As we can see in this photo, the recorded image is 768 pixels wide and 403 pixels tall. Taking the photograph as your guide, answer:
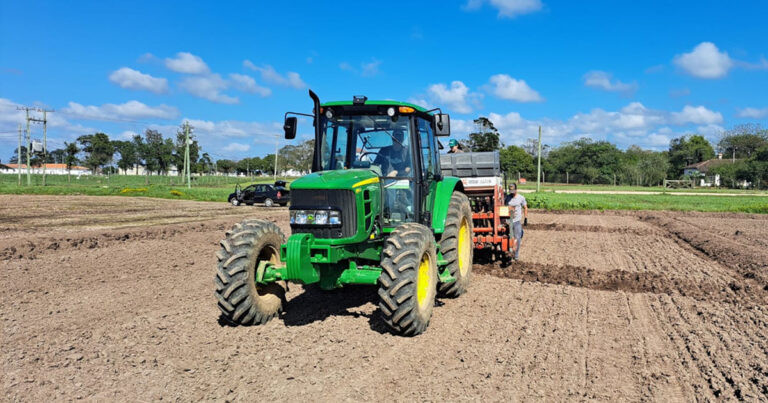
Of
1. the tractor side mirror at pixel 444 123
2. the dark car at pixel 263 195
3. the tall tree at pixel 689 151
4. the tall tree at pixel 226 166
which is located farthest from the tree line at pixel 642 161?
the tall tree at pixel 226 166

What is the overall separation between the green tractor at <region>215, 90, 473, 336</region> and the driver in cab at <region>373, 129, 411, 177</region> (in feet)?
0.04

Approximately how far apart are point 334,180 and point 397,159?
1.17 meters

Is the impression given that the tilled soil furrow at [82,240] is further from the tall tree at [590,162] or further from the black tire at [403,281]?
the tall tree at [590,162]

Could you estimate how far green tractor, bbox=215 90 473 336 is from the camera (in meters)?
5.37

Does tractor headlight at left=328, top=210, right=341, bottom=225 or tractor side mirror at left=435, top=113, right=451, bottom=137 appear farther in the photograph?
tractor side mirror at left=435, top=113, right=451, bottom=137

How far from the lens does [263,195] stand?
30812 mm

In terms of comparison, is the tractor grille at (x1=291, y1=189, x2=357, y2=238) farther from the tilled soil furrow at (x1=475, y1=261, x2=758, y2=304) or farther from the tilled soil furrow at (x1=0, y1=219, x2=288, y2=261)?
the tilled soil furrow at (x1=0, y1=219, x2=288, y2=261)

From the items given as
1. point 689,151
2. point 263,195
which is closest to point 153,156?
point 263,195

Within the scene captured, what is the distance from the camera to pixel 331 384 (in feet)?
14.5

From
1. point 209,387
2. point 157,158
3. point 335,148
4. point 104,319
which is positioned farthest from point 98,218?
point 157,158

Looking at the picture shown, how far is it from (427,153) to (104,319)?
15.3ft

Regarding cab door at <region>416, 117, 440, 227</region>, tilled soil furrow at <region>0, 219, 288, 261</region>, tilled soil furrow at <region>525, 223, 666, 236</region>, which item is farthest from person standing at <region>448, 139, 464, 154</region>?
tilled soil furrow at <region>0, 219, 288, 261</region>

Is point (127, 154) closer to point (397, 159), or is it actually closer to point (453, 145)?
point (453, 145)

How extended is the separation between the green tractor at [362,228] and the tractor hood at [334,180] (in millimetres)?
13
